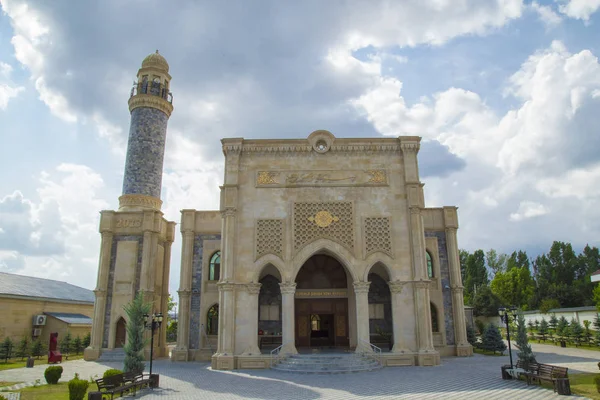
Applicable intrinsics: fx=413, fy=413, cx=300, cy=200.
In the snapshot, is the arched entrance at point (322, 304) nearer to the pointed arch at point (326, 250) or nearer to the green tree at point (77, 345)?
the pointed arch at point (326, 250)

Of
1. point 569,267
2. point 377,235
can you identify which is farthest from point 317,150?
point 569,267

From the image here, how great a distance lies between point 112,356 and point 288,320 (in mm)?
10968

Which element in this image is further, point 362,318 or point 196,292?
point 196,292

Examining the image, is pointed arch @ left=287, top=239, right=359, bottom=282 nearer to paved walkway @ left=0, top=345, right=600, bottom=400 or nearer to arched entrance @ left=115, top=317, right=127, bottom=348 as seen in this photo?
paved walkway @ left=0, top=345, right=600, bottom=400

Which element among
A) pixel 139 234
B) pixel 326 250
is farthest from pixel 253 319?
pixel 139 234

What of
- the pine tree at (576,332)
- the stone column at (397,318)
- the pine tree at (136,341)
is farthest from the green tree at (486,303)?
the pine tree at (136,341)

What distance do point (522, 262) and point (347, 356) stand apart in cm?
5335

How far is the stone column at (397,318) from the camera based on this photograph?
1883cm

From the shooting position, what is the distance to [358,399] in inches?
439

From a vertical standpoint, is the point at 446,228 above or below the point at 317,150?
below

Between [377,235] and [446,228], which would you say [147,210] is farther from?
[446,228]

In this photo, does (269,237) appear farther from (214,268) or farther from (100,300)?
(100,300)

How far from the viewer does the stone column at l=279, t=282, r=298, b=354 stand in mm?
18703

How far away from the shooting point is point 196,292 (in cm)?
2377
